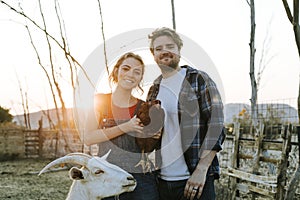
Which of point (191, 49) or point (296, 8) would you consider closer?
point (296, 8)

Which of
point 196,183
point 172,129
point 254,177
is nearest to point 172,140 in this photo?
point 172,129

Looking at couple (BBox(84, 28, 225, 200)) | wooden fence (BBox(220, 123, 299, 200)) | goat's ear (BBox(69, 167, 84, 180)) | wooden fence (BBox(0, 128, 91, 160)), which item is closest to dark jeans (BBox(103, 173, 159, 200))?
couple (BBox(84, 28, 225, 200))

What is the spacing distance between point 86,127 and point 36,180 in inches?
294

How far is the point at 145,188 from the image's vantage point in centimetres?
216

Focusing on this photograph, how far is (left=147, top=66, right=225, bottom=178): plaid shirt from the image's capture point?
2.07 m

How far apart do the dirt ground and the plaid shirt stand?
17.8ft

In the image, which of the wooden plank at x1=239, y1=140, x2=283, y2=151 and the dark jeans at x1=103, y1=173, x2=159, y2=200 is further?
the wooden plank at x1=239, y1=140, x2=283, y2=151

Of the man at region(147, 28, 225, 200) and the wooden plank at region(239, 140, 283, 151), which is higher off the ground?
the man at region(147, 28, 225, 200)

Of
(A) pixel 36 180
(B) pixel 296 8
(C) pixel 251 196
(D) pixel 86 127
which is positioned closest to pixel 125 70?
(D) pixel 86 127

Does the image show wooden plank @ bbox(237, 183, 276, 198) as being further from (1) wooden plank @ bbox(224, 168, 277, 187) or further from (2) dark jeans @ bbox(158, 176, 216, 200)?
(2) dark jeans @ bbox(158, 176, 216, 200)

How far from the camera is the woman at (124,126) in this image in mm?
2109

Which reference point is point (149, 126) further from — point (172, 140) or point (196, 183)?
point (196, 183)

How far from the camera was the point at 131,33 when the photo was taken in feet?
11.7

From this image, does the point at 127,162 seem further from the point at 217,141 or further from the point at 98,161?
the point at 217,141
